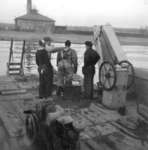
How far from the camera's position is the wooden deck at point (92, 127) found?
296cm

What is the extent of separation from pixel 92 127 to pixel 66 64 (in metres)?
1.88

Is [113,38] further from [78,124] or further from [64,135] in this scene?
[64,135]

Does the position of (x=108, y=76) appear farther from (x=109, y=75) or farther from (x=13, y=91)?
(x=13, y=91)

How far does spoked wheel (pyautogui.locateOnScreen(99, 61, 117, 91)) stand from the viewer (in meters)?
4.20

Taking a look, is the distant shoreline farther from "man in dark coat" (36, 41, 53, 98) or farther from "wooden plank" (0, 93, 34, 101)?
"man in dark coat" (36, 41, 53, 98)

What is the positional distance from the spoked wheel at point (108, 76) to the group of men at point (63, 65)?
1.12 feet

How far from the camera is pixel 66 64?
485 cm

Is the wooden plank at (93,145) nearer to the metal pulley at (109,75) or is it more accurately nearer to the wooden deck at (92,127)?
the wooden deck at (92,127)

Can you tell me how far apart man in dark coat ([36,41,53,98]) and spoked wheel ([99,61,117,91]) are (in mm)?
1306

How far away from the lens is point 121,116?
4.03 metres

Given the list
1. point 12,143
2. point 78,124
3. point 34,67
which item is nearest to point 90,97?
point 78,124

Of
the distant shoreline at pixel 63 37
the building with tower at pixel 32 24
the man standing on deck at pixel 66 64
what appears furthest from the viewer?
the building with tower at pixel 32 24

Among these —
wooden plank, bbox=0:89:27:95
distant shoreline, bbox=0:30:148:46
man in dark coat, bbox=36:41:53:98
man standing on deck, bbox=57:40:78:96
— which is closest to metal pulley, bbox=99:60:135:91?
man standing on deck, bbox=57:40:78:96

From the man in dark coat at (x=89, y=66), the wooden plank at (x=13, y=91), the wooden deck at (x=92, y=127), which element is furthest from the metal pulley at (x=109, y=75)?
the wooden plank at (x=13, y=91)
